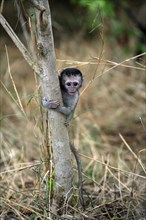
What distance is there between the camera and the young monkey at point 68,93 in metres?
2.89

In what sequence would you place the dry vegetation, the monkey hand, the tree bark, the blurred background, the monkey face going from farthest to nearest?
1. the blurred background
2. the dry vegetation
3. the monkey face
4. the monkey hand
5. the tree bark

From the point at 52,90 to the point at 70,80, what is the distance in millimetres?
192

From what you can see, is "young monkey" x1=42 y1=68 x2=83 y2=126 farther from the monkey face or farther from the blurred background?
the blurred background

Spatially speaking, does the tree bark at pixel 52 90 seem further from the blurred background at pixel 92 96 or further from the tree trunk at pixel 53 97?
the blurred background at pixel 92 96

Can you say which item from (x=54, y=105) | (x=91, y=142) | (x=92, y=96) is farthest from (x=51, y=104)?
(x=92, y=96)

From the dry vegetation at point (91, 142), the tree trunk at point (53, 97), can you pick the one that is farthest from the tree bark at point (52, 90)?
the dry vegetation at point (91, 142)

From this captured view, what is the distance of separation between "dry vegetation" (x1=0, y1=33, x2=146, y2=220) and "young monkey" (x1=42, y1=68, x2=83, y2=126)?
0.12 meters

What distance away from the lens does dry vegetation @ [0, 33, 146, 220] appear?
322cm

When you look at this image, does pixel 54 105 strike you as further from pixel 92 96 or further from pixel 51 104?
pixel 92 96

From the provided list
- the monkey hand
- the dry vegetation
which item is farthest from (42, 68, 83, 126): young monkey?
the dry vegetation

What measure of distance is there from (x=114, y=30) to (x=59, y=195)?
407 cm

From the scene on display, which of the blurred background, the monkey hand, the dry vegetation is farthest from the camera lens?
the blurred background

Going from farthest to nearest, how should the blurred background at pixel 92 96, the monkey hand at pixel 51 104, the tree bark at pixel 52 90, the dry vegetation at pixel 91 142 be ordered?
the blurred background at pixel 92 96
the dry vegetation at pixel 91 142
the monkey hand at pixel 51 104
the tree bark at pixel 52 90

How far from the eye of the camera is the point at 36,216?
10.0 feet
